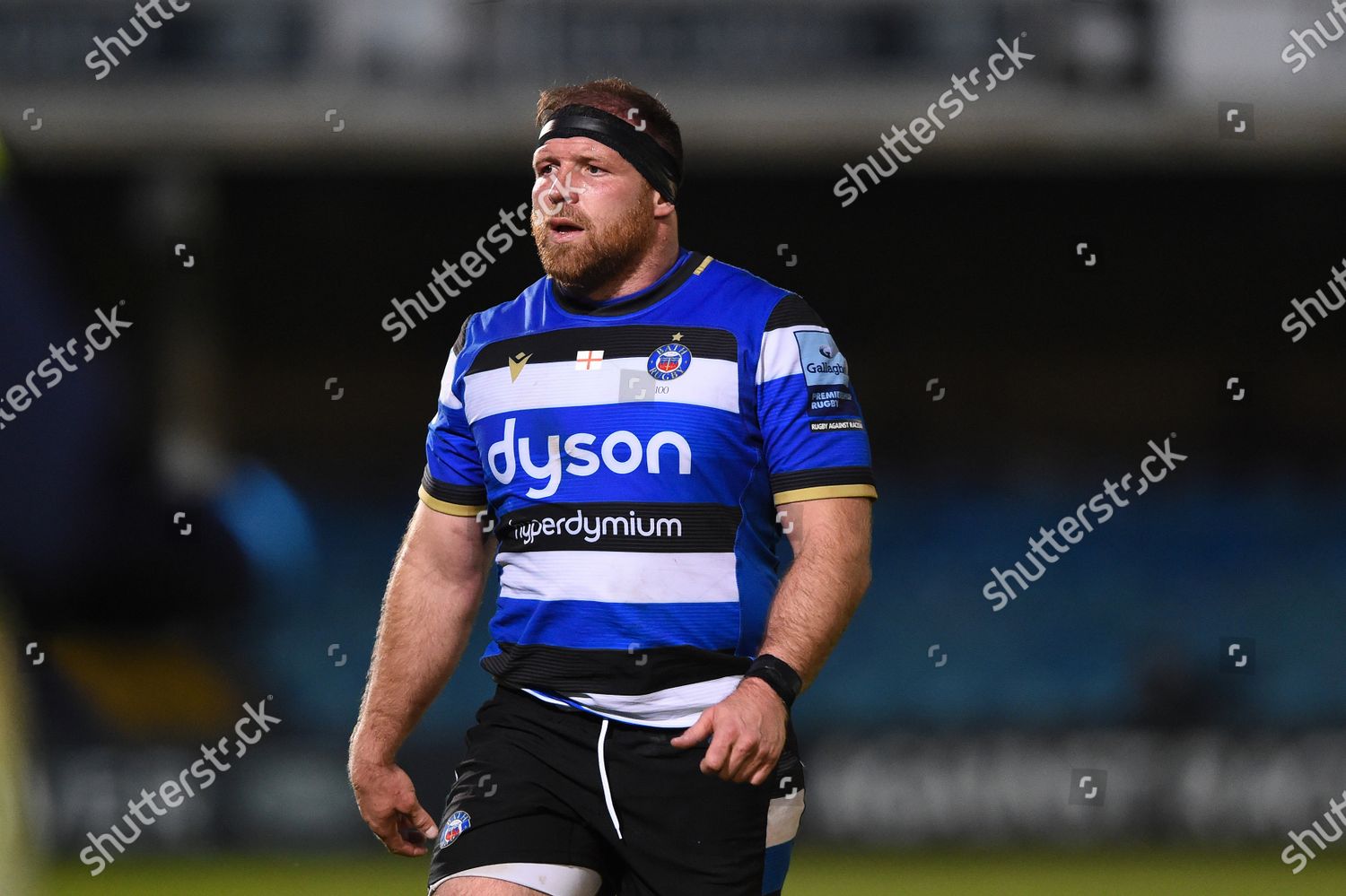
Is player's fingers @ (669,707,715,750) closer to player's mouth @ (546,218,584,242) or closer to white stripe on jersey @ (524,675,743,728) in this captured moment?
white stripe on jersey @ (524,675,743,728)

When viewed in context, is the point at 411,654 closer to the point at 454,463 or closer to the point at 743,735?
the point at 454,463

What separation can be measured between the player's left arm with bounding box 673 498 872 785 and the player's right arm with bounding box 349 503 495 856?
0.70 metres

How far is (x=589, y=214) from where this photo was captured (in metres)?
3.33

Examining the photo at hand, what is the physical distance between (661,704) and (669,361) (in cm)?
65

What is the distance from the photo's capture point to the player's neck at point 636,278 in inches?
133

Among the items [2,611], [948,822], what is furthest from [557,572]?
[948,822]

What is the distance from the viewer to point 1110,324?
13.4 m

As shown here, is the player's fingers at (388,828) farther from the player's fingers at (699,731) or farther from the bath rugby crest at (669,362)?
the bath rugby crest at (669,362)

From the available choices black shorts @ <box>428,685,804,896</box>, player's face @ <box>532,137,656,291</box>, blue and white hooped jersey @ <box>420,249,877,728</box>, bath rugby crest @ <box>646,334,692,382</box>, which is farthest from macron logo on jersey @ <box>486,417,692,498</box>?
black shorts @ <box>428,685,804,896</box>

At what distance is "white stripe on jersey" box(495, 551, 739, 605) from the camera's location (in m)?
3.16

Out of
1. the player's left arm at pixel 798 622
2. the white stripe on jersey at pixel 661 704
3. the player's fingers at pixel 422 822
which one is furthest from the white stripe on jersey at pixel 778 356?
the player's fingers at pixel 422 822

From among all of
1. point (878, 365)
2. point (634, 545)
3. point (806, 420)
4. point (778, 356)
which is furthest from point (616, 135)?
point (878, 365)

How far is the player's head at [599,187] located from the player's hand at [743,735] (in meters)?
0.94

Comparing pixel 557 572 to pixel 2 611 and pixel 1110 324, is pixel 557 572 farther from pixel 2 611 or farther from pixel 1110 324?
pixel 1110 324
